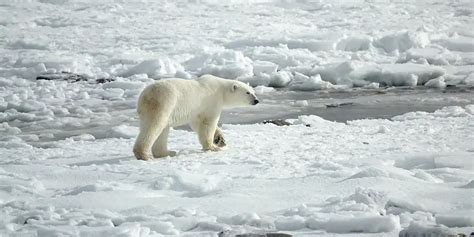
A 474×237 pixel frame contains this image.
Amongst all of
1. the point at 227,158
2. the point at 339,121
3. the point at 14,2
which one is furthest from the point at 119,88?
the point at 14,2

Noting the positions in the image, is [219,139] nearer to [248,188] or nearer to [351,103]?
[248,188]

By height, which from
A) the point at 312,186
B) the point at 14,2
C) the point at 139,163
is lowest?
the point at 14,2

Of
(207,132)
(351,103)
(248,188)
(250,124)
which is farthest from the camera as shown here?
(351,103)

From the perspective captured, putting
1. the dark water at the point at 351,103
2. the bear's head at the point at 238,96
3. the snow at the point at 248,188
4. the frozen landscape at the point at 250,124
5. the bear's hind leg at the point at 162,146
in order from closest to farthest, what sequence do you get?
1. the snow at the point at 248,188
2. the frozen landscape at the point at 250,124
3. the bear's hind leg at the point at 162,146
4. the bear's head at the point at 238,96
5. the dark water at the point at 351,103

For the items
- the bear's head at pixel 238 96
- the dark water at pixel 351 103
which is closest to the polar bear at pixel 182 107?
the bear's head at pixel 238 96

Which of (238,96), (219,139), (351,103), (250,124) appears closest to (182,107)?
(219,139)

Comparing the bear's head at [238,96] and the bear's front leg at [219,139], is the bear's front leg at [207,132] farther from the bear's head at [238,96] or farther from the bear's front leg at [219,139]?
→ the bear's head at [238,96]

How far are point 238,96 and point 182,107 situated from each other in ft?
3.13

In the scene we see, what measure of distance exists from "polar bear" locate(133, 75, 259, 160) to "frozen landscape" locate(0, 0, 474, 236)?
9.9 inches

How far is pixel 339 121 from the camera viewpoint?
31.4 feet

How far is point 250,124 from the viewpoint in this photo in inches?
366

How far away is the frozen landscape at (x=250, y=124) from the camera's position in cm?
391

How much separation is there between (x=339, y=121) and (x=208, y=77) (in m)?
2.96

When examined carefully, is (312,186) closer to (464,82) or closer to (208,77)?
(208,77)
